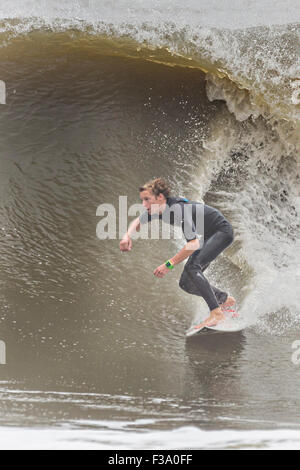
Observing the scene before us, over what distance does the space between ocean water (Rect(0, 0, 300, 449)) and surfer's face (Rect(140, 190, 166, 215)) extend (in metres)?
0.75

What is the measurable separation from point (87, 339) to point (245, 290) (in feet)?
3.76

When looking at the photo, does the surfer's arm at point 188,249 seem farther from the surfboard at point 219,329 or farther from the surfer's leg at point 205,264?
the surfboard at point 219,329

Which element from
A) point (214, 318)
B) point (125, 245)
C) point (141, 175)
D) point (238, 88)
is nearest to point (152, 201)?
point (125, 245)

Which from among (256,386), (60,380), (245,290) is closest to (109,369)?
(60,380)

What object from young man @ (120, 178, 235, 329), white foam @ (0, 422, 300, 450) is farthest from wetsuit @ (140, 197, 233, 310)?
white foam @ (0, 422, 300, 450)

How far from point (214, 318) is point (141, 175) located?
4.71ft

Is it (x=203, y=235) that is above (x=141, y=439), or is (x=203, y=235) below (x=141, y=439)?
above

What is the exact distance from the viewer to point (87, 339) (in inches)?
116

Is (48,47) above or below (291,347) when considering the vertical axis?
above

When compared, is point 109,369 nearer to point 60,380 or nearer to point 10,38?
point 60,380

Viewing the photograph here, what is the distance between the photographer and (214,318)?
2.96 m

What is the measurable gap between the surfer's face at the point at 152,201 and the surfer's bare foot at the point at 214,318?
25.9 inches

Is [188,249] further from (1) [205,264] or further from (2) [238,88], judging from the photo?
(2) [238,88]

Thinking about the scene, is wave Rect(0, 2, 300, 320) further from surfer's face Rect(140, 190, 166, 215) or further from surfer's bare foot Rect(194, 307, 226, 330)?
surfer's face Rect(140, 190, 166, 215)
